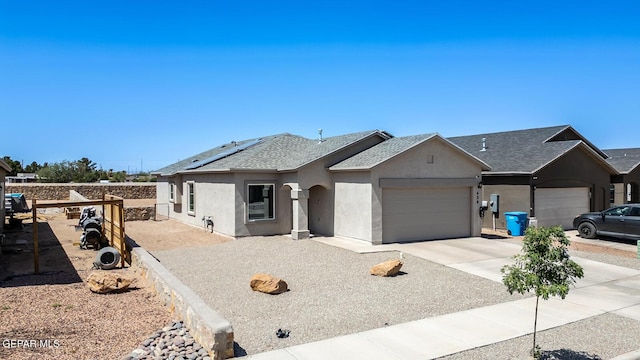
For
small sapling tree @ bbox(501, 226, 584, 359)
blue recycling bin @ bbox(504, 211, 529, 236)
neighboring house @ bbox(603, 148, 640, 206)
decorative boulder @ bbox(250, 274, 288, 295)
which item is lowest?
decorative boulder @ bbox(250, 274, 288, 295)

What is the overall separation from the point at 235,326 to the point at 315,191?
39.3ft

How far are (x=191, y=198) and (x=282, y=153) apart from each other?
5.68 m

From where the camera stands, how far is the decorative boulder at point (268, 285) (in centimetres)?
975

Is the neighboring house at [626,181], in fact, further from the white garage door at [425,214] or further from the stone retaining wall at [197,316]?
the stone retaining wall at [197,316]

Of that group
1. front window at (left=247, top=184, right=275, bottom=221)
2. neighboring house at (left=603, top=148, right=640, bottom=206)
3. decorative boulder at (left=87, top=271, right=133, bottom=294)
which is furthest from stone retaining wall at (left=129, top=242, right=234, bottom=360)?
neighboring house at (left=603, top=148, right=640, bottom=206)

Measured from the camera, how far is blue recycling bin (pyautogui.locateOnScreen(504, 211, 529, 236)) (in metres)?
19.8

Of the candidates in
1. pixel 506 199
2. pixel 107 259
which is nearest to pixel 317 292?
pixel 107 259

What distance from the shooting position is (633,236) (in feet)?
57.3

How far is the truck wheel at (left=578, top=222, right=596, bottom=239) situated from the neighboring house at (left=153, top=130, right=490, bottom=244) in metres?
4.99

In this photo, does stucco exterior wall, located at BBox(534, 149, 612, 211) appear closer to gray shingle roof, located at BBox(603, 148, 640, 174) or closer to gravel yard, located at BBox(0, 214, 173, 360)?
gray shingle roof, located at BBox(603, 148, 640, 174)

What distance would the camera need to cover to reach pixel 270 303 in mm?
9156

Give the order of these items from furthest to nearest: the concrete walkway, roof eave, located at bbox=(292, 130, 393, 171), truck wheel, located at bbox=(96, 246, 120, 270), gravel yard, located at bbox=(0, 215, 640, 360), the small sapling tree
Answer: roof eave, located at bbox=(292, 130, 393, 171) → truck wheel, located at bbox=(96, 246, 120, 270) → gravel yard, located at bbox=(0, 215, 640, 360) → the concrete walkway → the small sapling tree

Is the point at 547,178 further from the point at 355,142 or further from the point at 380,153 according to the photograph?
the point at 355,142

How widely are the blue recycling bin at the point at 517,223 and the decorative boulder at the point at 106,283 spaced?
16.6m
